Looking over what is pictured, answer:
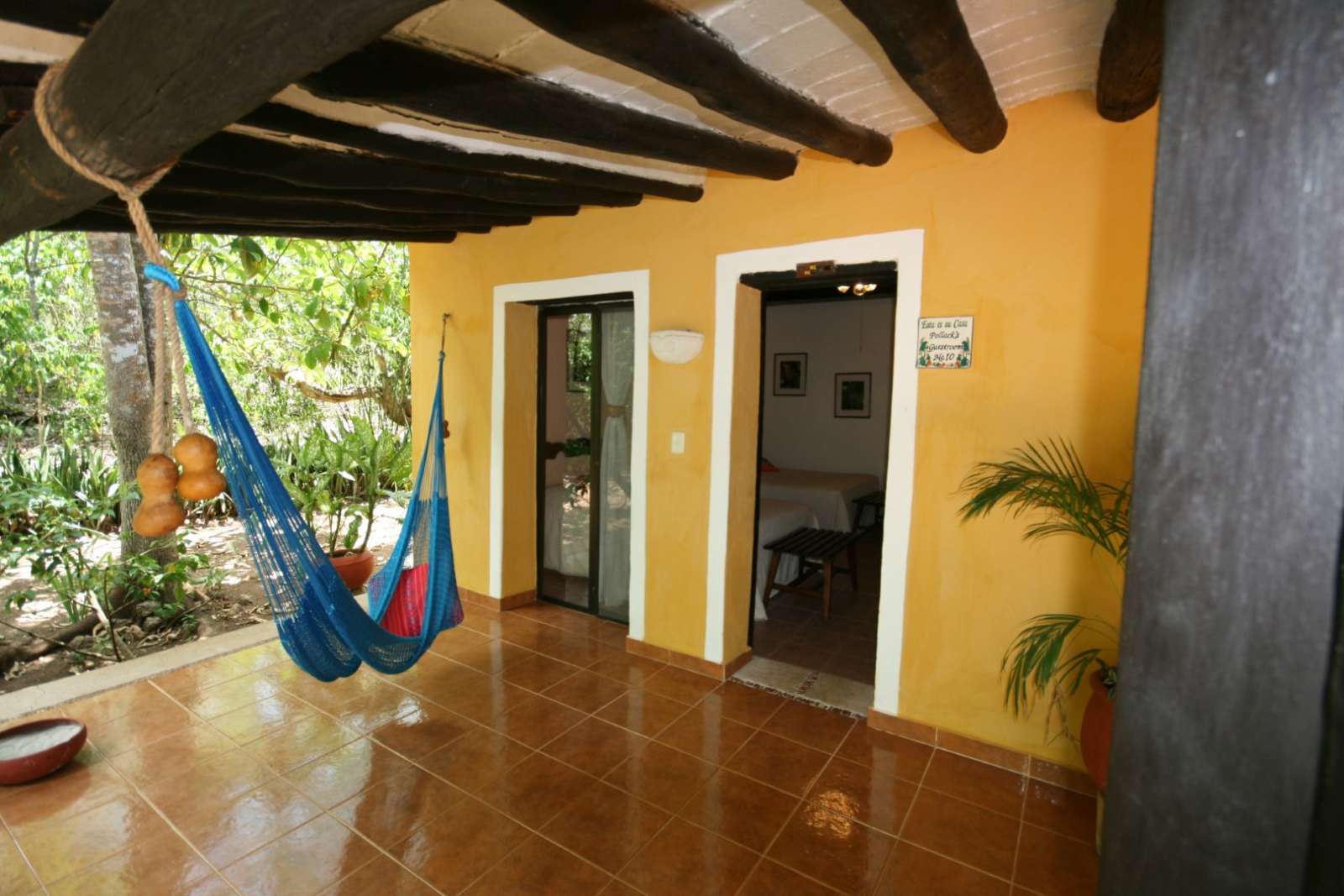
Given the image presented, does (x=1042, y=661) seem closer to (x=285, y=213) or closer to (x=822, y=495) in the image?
(x=822, y=495)

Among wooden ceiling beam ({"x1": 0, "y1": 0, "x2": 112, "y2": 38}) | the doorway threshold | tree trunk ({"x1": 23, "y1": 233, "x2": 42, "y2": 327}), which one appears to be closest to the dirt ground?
tree trunk ({"x1": 23, "y1": 233, "x2": 42, "y2": 327})

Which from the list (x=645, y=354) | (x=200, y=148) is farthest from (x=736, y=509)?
(x=200, y=148)

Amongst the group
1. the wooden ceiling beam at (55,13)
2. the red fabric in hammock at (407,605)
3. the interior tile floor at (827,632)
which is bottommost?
the interior tile floor at (827,632)

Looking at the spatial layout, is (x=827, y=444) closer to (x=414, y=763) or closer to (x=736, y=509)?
(x=736, y=509)

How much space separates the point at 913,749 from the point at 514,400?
8.68ft

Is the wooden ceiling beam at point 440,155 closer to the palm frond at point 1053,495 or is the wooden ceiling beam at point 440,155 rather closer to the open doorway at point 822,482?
the open doorway at point 822,482

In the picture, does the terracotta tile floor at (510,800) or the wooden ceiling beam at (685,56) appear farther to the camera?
the terracotta tile floor at (510,800)

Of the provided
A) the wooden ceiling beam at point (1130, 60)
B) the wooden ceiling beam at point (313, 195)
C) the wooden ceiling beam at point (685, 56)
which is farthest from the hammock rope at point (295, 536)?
the wooden ceiling beam at point (1130, 60)

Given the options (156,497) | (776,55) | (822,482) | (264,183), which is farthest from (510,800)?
(822,482)

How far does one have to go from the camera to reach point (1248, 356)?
1.32 ft

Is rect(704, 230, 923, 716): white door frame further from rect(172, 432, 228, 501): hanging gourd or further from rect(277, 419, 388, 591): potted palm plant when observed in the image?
rect(277, 419, 388, 591): potted palm plant

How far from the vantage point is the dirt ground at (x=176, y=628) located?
10.5 feet

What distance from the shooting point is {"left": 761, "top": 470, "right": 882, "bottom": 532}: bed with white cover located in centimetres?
464

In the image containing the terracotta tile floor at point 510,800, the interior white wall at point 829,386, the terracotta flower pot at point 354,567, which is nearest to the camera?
the terracotta tile floor at point 510,800
